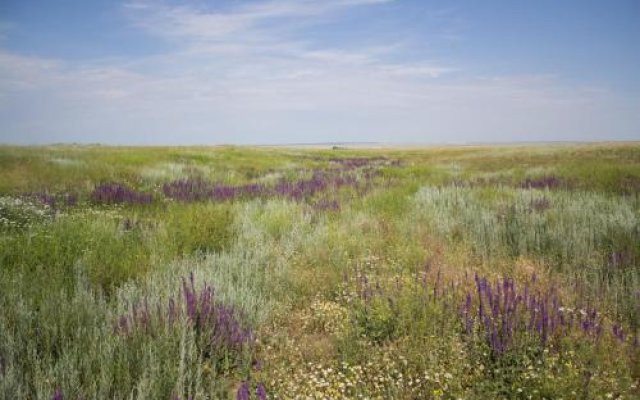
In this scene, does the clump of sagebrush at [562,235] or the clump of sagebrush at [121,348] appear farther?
the clump of sagebrush at [562,235]

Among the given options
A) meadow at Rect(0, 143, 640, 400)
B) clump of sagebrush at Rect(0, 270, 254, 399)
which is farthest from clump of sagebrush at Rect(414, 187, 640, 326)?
clump of sagebrush at Rect(0, 270, 254, 399)

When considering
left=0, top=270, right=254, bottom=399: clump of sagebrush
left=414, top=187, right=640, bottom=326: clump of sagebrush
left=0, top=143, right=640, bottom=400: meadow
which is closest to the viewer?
left=0, top=270, right=254, bottom=399: clump of sagebrush

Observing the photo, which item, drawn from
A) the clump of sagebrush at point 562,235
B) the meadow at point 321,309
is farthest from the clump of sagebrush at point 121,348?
the clump of sagebrush at point 562,235

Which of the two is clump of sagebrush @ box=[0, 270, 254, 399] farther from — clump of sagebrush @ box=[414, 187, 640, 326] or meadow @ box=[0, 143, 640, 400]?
clump of sagebrush @ box=[414, 187, 640, 326]

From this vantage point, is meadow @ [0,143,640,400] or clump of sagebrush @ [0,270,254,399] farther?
meadow @ [0,143,640,400]

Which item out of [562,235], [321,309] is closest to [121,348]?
[321,309]

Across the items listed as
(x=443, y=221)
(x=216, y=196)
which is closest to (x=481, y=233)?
(x=443, y=221)

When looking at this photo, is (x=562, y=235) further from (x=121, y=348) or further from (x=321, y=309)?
(x=121, y=348)

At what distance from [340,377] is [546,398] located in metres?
1.40

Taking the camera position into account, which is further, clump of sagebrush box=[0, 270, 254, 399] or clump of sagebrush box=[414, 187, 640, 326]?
clump of sagebrush box=[414, 187, 640, 326]

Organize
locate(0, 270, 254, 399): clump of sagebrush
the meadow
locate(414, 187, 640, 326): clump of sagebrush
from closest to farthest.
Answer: locate(0, 270, 254, 399): clump of sagebrush < the meadow < locate(414, 187, 640, 326): clump of sagebrush

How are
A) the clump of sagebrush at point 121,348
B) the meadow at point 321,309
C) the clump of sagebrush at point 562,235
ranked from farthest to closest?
the clump of sagebrush at point 562,235 < the meadow at point 321,309 < the clump of sagebrush at point 121,348

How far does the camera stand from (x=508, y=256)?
538cm

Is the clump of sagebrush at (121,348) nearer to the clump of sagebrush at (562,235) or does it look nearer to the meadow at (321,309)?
the meadow at (321,309)
